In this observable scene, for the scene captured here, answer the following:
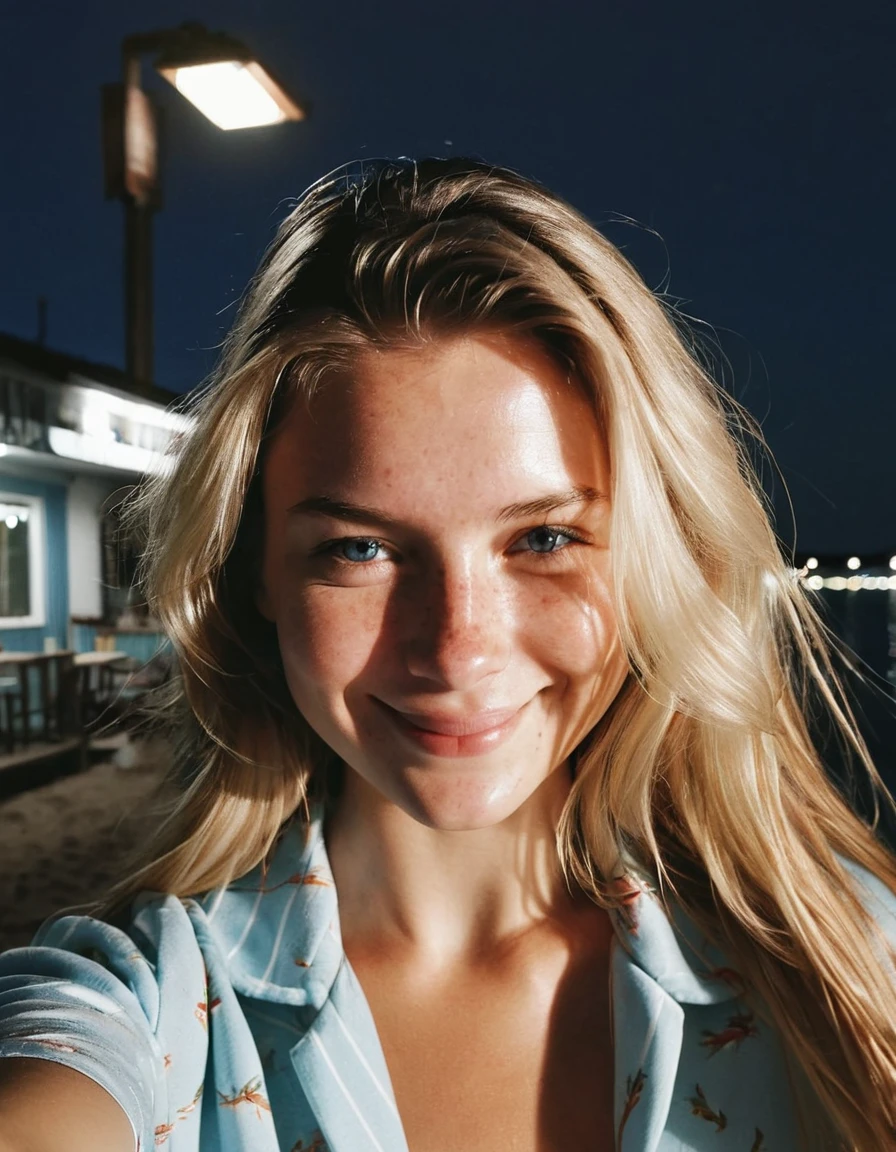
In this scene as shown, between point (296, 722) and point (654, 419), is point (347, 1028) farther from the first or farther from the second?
point (654, 419)

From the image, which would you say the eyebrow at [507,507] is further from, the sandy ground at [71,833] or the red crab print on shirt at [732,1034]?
the sandy ground at [71,833]

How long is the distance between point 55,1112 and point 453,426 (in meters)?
0.57

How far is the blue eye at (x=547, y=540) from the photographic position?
2.49 ft

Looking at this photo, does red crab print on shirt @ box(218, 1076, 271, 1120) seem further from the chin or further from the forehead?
the forehead

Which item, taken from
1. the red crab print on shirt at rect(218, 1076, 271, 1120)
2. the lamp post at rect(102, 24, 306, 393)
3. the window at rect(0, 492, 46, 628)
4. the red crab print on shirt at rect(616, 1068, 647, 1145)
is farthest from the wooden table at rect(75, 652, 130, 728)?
the red crab print on shirt at rect(616, 1068, 647, 1145)

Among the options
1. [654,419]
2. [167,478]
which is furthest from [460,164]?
[167,478]

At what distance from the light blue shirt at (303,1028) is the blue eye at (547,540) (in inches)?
15.7

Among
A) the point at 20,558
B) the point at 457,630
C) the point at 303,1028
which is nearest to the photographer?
the point at 457,630

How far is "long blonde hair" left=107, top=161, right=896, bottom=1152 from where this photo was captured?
77cm

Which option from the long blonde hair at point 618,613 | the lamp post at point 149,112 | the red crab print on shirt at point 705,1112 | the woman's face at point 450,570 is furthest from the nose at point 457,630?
the lamp post at point 149,112

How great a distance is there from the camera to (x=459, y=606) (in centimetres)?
72

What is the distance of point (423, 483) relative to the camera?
0.72 meters

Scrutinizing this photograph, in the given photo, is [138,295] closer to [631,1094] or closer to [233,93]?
[233,93]

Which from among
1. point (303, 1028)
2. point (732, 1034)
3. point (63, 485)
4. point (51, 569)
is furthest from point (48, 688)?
point (732, 1034)
